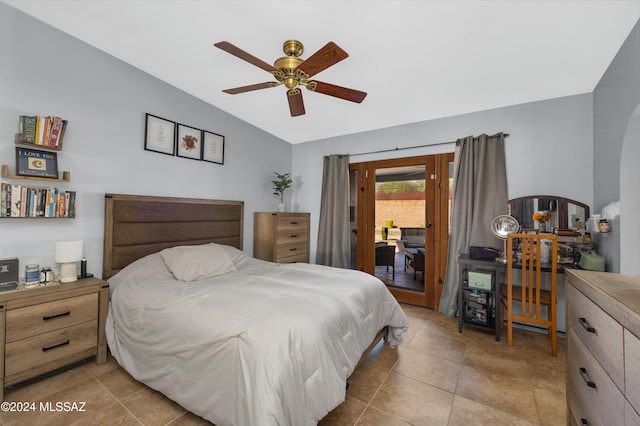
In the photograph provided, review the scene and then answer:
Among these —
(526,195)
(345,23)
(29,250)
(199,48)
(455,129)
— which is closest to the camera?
(345,23)

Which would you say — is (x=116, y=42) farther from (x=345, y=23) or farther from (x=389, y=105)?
(x=389, y=105)

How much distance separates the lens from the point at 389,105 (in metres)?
3.22

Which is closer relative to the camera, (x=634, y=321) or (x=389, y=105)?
(x=634, y=321)

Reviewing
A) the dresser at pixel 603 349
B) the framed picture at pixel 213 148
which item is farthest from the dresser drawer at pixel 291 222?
the dresser at pixel 603 349

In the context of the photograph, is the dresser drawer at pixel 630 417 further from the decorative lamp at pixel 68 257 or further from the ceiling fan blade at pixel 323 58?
the decorative lamp at pixel 68 257

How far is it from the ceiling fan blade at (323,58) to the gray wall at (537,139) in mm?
2377

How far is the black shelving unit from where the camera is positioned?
9.00ft

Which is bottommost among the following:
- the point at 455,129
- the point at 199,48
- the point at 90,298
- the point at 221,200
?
the point at 90,298

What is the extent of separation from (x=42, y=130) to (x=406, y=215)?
3.92 meters

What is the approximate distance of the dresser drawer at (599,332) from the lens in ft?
2.66

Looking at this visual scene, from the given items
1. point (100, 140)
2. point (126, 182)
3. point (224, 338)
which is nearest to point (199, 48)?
point (100, 140)

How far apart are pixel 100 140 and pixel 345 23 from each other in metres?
2.36

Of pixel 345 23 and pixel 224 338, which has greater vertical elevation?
pixel 345 23

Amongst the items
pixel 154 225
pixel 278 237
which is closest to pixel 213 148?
pixel 154 225
